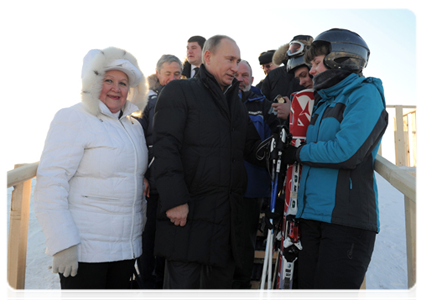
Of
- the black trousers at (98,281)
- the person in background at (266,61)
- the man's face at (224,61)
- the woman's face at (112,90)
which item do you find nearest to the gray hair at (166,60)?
the man's face at (224,61)

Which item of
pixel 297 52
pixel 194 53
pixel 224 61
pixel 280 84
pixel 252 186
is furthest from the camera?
pixel 194 53

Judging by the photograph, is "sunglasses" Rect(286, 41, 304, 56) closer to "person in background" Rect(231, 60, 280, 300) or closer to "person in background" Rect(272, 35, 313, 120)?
"person in background" Rect(272, 35, 313, 120)

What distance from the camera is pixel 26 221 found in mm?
2375

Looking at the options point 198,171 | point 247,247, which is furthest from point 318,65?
point 247,247

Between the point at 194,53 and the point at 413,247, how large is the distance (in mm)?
3325

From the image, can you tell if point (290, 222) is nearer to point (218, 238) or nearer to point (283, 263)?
point (283, 263)

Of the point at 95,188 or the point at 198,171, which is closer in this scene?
the point at 95,188

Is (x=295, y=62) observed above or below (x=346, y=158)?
above

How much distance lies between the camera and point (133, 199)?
2.24 meters

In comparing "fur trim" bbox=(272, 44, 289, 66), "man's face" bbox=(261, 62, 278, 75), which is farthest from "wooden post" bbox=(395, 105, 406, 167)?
"fur trim" bbox=(272, 44, 289, 66)

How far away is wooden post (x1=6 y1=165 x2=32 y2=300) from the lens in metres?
2.26

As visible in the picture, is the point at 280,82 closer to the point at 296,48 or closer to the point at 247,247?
the point at 296,48

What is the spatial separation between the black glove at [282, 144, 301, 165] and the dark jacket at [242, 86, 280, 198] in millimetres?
639

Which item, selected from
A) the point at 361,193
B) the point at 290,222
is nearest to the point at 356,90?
the point at 361,193
